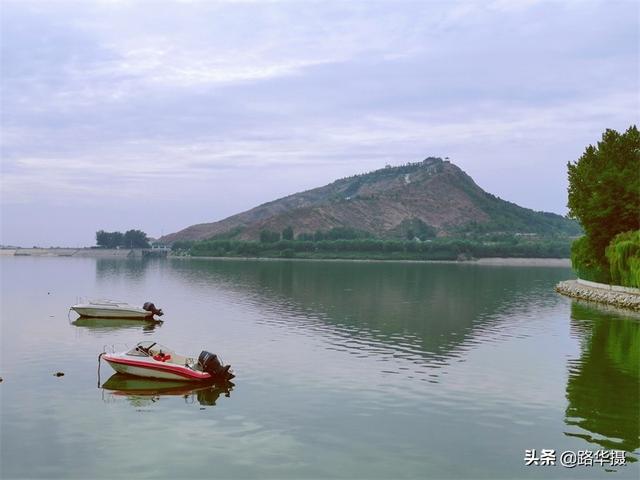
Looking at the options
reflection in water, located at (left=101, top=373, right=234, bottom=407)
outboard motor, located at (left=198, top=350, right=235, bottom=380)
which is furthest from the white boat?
outboard motor, located at (left=198, top=350, right=235, bottom=380)

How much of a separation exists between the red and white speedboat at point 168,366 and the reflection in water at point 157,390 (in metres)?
0.35

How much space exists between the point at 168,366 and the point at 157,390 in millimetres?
1617

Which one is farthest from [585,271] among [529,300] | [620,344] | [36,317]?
[36,317]

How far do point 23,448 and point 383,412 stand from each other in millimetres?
16012

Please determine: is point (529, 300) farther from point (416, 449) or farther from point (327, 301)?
point (416, 449)

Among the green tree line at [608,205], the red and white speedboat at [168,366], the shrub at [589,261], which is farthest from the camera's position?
the shrub at [589,261]

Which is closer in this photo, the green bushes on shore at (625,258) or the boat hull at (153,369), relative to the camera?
the boat hull at (153,369)

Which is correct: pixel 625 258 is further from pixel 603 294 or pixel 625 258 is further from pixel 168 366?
pixel 168 366

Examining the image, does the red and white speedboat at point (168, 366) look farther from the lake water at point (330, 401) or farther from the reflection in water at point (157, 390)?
the lake water at point (330, 401)

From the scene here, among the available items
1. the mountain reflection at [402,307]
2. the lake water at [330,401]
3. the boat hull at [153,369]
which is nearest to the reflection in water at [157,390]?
the lake water at [330,401]

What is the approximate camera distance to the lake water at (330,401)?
81.8 ft

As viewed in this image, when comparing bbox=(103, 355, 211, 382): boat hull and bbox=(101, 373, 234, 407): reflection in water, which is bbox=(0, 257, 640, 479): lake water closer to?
bbox=(101, 373, 234, 407): reflection in water

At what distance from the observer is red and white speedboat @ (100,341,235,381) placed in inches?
1460

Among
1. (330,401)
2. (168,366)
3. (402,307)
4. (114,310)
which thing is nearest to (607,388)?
(330,401)
